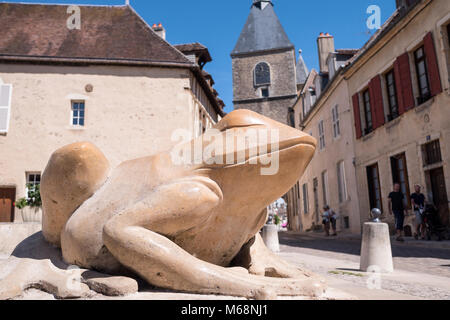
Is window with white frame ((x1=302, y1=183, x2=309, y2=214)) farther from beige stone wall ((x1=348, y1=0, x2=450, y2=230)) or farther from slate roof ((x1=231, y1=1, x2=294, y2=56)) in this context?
slate roof ((x1=231, y1=1, x2=294, y2=56))

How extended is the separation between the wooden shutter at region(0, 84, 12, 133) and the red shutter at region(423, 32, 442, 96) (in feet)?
49.4

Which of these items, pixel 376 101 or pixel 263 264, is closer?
pixel 263 264

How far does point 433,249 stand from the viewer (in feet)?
30.1

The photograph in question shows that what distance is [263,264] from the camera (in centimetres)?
227

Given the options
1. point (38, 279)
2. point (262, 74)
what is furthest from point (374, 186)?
point (262, 74)

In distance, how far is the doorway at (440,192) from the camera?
11.3 m

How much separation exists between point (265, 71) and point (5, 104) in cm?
3698

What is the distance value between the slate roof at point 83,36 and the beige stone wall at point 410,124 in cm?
785

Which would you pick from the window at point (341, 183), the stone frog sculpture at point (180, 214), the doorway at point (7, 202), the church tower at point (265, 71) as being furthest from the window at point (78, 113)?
the church tower at point (265, 71)

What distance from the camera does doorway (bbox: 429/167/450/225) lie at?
1133 cm

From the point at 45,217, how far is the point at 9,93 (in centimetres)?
1492

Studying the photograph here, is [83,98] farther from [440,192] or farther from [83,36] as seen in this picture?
[440,192]

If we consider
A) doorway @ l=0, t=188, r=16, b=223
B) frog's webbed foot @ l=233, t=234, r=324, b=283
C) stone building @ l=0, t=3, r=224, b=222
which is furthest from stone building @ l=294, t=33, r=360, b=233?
frog's webbed foot @ l=233, t=234, r=324, b=283

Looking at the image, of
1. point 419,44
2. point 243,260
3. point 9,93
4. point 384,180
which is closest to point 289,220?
point 384,180
